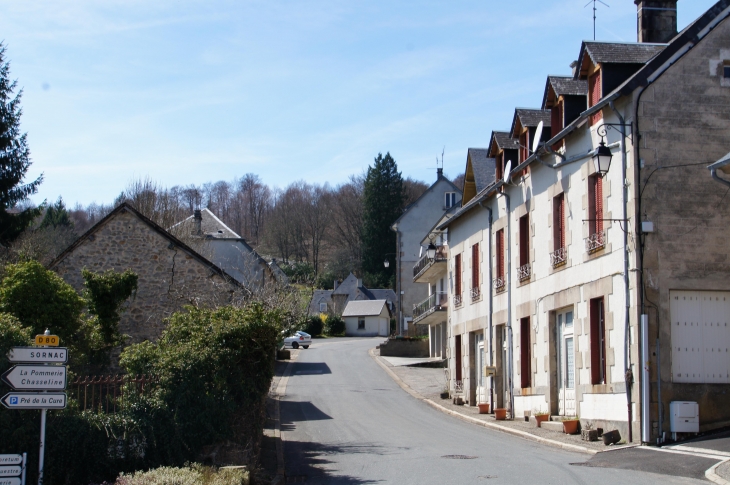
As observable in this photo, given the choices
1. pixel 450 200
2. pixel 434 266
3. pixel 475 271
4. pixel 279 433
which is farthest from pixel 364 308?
pixel 279 433

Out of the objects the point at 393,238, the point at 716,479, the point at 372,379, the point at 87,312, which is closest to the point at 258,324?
the point at 716,479

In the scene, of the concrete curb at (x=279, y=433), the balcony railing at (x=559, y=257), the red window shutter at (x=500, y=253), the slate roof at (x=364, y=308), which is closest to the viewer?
the concrete curb at (x=279, y=433)

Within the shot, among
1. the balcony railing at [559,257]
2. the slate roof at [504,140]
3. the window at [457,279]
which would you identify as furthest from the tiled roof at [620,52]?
the window at [457,279]

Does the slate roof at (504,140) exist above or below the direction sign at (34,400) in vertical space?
above

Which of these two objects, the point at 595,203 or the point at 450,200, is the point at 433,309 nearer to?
the point at 450,200

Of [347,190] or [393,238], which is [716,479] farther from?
[347,190]

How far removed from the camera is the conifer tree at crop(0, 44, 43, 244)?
2583 centimetres

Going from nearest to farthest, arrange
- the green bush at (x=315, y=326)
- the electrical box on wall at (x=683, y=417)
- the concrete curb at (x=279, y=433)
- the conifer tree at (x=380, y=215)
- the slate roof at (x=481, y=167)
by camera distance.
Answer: the concrete curb at (x=279, y=433), the electrical box on wall at (x=683, y=417), the slate roof at (x=481, y=167), the green bush at (x=315, y=326), the conifer tree at (x=380, y=215)

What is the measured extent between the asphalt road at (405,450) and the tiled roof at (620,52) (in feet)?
26.6

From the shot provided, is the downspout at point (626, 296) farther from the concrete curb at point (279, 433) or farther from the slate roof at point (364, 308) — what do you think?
the slate roof at point (364, 308)

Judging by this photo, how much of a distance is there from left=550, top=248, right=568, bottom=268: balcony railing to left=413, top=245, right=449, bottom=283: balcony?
54.5 feet

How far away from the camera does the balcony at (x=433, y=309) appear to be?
3902cm

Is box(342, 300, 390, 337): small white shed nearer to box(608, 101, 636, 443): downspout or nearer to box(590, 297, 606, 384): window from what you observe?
box(590, 297, 606, 384): window

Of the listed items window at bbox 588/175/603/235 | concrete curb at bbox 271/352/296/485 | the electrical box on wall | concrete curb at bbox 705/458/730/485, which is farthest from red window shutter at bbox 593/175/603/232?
concrete curb at bbox 271/352/296/485
